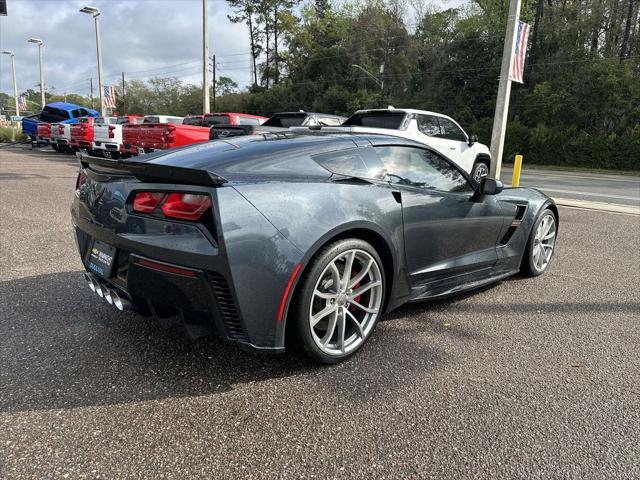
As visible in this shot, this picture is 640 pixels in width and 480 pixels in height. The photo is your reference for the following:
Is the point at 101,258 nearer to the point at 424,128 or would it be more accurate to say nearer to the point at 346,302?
the point at 346,302

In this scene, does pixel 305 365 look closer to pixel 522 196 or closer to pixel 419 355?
pixel 419 355

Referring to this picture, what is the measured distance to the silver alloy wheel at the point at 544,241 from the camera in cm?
466

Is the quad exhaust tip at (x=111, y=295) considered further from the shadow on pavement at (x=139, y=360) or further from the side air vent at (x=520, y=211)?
the side air vent at (x=520, y=211)

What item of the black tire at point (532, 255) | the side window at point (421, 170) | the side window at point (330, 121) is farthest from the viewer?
the side window at point (330, 121)

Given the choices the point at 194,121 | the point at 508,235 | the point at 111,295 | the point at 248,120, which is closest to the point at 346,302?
the point at 111,295

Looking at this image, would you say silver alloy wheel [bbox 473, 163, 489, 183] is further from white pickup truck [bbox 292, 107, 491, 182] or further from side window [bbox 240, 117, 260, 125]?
side window [bbox 240, 117, 260, 125]

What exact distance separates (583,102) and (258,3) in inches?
1757

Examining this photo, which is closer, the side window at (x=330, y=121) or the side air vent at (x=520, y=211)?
the side air vent at (x=520, y=211)

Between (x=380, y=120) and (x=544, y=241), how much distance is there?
5452 mm

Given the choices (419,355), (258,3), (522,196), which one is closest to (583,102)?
(522,196)

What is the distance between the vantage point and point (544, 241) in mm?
4836

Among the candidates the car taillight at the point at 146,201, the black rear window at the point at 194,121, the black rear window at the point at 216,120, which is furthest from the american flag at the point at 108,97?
the car taillight at the point at 146,201

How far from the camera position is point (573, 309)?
3.92m

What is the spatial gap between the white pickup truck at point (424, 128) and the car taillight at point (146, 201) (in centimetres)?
638
